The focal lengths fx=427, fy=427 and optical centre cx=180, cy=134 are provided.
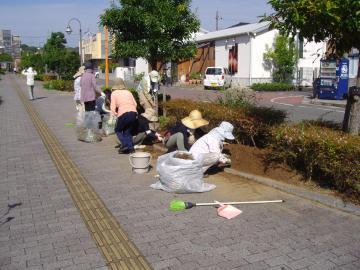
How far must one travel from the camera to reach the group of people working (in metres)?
6.45

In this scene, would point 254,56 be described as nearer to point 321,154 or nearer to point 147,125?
point 147,125

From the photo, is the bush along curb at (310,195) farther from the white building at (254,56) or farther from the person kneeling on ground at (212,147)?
the white building at (254,56)

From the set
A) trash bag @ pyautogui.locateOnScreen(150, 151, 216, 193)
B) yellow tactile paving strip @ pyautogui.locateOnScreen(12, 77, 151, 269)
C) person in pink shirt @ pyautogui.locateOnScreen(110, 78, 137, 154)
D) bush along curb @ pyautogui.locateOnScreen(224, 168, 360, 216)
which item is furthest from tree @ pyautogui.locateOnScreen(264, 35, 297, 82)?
trash bag @ pyautogui.locateOnScreen(150, 151, 216, 193)

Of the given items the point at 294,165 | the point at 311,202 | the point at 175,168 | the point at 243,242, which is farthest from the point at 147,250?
the point at 294,165

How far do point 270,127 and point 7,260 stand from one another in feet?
14.4

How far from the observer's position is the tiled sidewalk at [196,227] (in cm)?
403

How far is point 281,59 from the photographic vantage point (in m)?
31.3

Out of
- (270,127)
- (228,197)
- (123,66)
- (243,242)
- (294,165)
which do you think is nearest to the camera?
(243,242)

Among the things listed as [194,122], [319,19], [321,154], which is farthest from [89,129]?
[319,19]

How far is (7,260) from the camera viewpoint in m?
4.10

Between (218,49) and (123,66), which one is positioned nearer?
(218,49)

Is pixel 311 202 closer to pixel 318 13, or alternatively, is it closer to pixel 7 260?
pixel 318 13

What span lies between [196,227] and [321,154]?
6.31 ft

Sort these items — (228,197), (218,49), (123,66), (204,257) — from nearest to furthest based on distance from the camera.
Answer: (204,257) → (228,197) → (218,49) → (123,66)
